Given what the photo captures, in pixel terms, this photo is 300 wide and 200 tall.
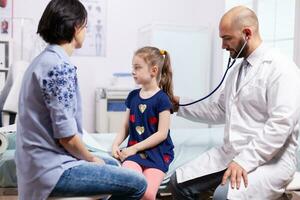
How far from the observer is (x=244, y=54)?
165cm

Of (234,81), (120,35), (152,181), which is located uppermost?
(120,35)

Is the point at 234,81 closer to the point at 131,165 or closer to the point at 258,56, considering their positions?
the point at 258,56

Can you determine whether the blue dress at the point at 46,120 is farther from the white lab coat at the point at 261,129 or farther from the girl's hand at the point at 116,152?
the white lab coat at the point at 261,129

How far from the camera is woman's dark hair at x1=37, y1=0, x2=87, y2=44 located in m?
1.23

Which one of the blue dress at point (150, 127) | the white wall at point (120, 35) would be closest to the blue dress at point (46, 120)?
the blue dress at point (150, 127)

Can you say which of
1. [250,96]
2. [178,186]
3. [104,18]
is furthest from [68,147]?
[104,18]

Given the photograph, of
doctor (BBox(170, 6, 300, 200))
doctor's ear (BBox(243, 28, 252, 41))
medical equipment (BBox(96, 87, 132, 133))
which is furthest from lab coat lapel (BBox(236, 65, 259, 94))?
medical equipment (BBox(96, 87, 132, 133))

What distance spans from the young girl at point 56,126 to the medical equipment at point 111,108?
8.57ft

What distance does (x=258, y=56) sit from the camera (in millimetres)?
1617

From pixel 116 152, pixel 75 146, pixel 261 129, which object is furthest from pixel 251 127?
pixel 75 146

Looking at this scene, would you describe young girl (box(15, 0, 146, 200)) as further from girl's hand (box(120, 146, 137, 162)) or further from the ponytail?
the ponytail

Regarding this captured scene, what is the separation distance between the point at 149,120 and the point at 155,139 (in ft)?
0.33

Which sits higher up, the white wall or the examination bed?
the white wall

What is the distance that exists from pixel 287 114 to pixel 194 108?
21.7 inches
